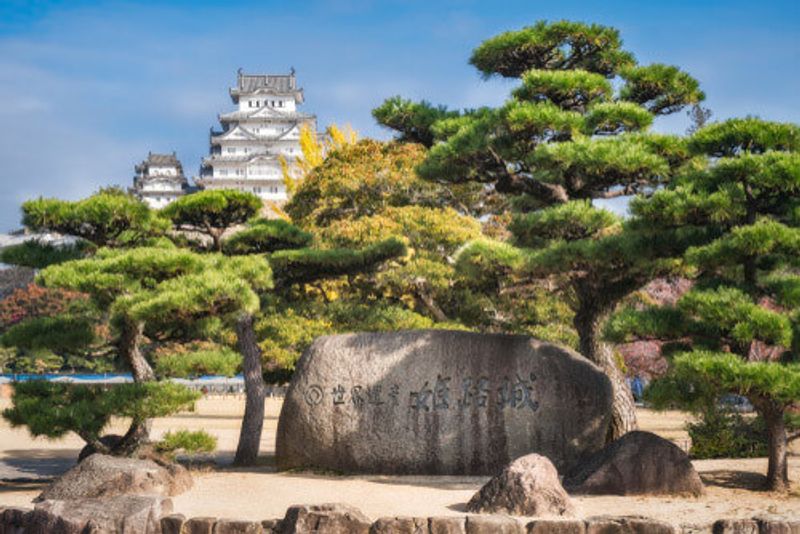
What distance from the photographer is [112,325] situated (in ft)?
35.7

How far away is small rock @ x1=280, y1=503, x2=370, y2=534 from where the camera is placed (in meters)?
6.71

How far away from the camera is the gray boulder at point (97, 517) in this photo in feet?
22.1

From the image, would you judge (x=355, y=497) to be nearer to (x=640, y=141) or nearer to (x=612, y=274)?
(x=612, y=274)

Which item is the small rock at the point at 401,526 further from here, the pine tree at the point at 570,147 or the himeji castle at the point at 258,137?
the himeji castle at the point at 258,137

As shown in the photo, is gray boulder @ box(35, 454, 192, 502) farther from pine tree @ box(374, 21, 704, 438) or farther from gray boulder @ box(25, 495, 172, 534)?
pine tree @ box(374, 21, 704, 438)

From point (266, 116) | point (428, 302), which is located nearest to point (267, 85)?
point (266, 116)

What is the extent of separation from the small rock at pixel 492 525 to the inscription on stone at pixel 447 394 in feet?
14.6

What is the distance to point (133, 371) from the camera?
11.2 meters

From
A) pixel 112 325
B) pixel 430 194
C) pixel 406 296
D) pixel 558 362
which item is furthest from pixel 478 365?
pixel 430 194

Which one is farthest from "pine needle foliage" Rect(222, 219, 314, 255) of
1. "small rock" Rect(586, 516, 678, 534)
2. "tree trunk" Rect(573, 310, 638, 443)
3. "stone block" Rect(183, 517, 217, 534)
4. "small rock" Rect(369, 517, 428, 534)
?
"small rock" Rect(586, 516, 678, 534)

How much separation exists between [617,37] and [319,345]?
5.98 metres

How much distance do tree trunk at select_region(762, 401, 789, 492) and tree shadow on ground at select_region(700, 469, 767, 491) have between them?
14 centimetres

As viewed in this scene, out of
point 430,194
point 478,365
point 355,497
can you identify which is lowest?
point 355,497

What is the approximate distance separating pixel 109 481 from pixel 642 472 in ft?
18.2
